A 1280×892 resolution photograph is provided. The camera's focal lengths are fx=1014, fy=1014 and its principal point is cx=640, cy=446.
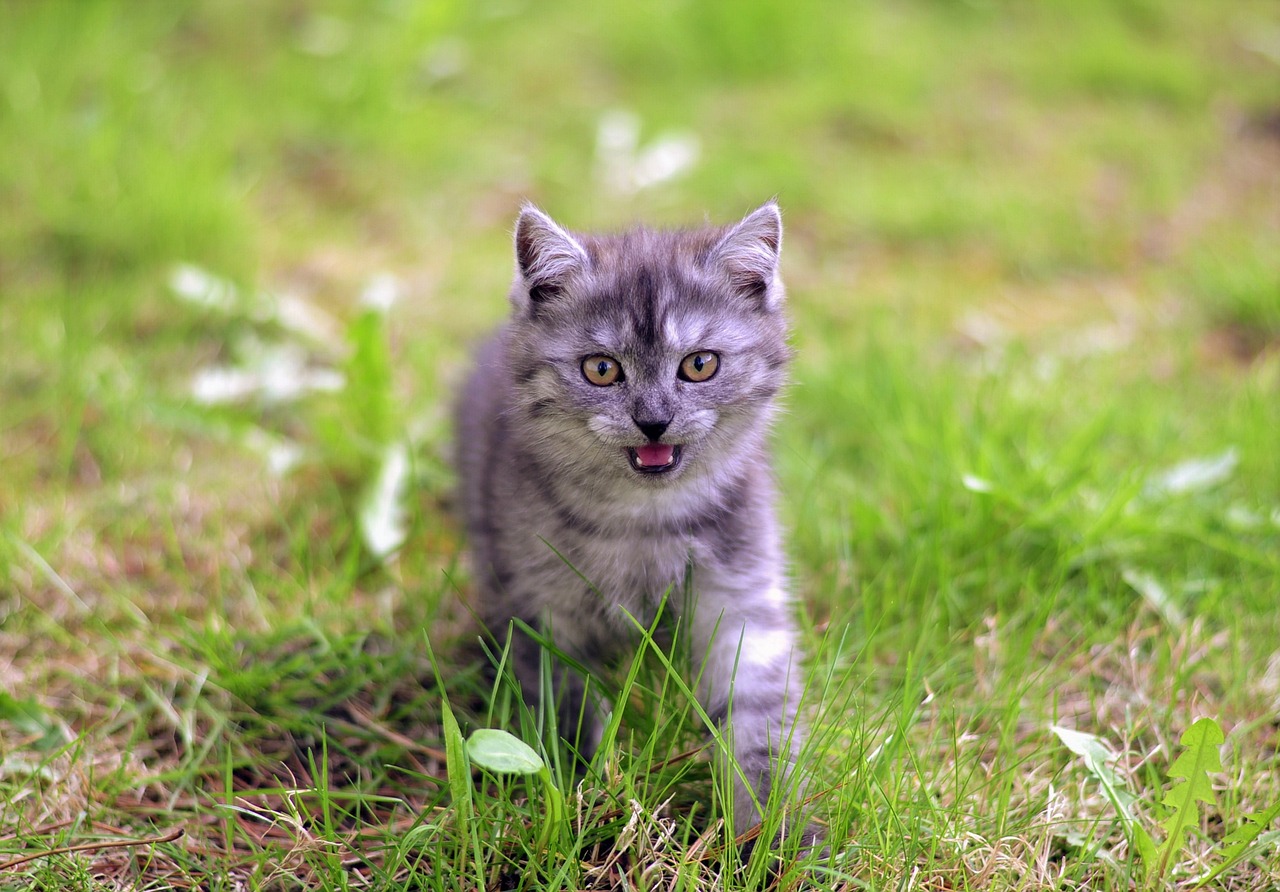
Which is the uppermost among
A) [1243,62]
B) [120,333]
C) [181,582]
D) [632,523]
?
[1243,62]

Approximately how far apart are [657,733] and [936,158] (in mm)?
4994

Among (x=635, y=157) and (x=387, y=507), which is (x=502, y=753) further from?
(x=635, y=157)

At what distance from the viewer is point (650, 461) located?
2387 millimetres

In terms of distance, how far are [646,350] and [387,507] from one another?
135 cm

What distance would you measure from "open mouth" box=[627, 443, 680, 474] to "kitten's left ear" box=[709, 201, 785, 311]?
20.9 inches

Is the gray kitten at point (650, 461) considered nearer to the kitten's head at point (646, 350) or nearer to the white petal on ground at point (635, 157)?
the kitten's head at point (646, 350)

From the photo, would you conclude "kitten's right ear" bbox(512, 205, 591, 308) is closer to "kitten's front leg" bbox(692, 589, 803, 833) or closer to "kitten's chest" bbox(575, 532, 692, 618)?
"kitten's chest" bbox(575, 532, 692, 618)

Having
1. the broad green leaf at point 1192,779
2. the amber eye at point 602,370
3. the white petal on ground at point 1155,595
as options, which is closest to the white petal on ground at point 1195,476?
the white petal on ground at point 1155,595

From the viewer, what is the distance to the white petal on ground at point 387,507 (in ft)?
10.6

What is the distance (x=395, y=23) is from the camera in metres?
6.23

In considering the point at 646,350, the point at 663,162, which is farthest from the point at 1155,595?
the point at 663,162

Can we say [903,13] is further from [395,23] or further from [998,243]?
[395,23]

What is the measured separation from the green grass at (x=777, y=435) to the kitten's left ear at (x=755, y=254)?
2.92ft

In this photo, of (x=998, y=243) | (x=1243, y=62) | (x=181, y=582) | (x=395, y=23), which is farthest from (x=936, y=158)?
(x=181, y=582)
